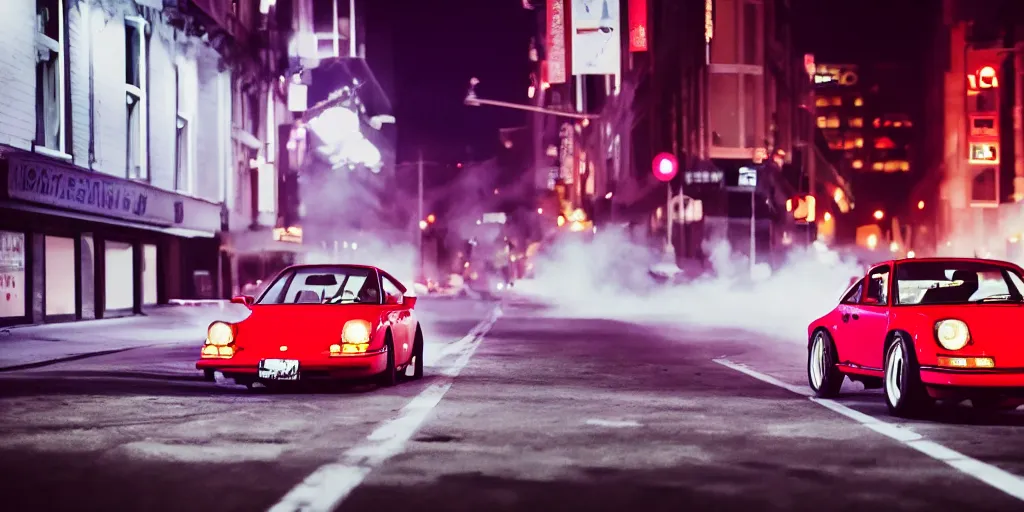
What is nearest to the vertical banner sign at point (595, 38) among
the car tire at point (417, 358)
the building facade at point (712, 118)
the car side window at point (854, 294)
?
the building facade at point (712, 118)

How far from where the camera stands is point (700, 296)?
4897cm

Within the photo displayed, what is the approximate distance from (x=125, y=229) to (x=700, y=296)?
957 inches

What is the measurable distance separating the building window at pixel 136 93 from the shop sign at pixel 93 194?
1.23 meters

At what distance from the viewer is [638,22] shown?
156 ft

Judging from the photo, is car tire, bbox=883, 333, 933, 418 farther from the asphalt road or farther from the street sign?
the street sign

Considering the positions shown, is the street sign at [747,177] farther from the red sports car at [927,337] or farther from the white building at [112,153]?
the red sports car at [927,337]

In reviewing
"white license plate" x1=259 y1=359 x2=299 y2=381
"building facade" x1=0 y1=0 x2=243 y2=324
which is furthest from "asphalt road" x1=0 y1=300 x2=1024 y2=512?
"building facade" x1=0 y1=0 x2=243 y2=324

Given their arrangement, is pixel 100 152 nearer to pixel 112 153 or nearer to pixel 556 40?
pixel 112 153

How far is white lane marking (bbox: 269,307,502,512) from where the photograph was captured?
5.93 m

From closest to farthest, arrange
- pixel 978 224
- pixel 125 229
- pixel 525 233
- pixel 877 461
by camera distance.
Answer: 1. pixel 877 461
2. pixel 125 229
3. pixel 978 224
4. pixel 525 233

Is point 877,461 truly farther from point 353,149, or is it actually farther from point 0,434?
point 353,149

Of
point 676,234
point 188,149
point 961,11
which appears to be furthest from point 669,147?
point 961,11

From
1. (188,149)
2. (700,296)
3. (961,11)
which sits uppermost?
(961,11)

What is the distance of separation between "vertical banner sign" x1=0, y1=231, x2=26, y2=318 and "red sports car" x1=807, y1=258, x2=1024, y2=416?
19.9 m
